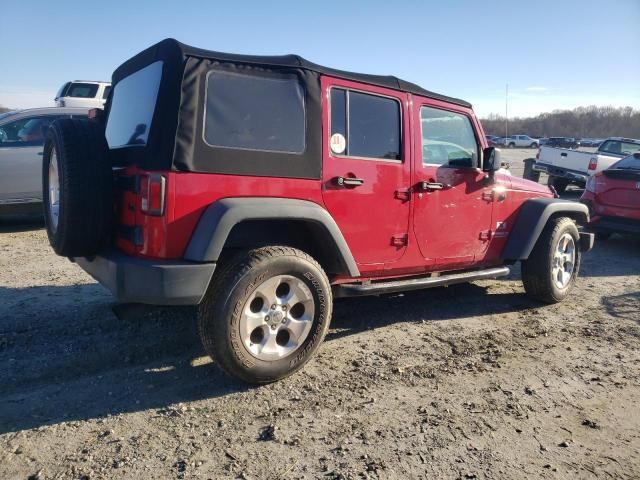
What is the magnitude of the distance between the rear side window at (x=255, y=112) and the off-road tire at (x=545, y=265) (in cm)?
286

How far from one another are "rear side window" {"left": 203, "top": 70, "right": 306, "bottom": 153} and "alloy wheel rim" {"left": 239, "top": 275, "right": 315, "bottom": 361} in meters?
0.89

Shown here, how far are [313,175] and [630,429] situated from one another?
95.0 inches

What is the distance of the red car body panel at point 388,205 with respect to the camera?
2867 mm

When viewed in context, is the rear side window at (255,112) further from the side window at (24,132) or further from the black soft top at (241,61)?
the side window at (24,132)

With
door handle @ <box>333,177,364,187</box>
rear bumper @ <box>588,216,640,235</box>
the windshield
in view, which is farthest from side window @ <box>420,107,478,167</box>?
the windshield

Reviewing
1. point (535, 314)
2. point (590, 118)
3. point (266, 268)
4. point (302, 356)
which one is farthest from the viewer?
point (590, 118)

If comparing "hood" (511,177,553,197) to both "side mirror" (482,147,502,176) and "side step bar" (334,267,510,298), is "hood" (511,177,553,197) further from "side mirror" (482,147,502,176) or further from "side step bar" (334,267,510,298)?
"side step bar" (334,267,510,298)

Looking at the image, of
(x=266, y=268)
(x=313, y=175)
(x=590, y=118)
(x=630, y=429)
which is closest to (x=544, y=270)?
(x=630, y=429)

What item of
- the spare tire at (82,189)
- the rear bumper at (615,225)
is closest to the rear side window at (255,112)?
the spare tire at (82,189)

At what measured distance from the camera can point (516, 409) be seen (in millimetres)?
2975

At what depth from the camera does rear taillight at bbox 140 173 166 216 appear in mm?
2777

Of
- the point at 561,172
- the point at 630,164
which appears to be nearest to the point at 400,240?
the point at 630,164

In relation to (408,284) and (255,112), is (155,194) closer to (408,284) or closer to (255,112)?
(255,112)

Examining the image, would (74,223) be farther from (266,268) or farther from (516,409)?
(516,409)
